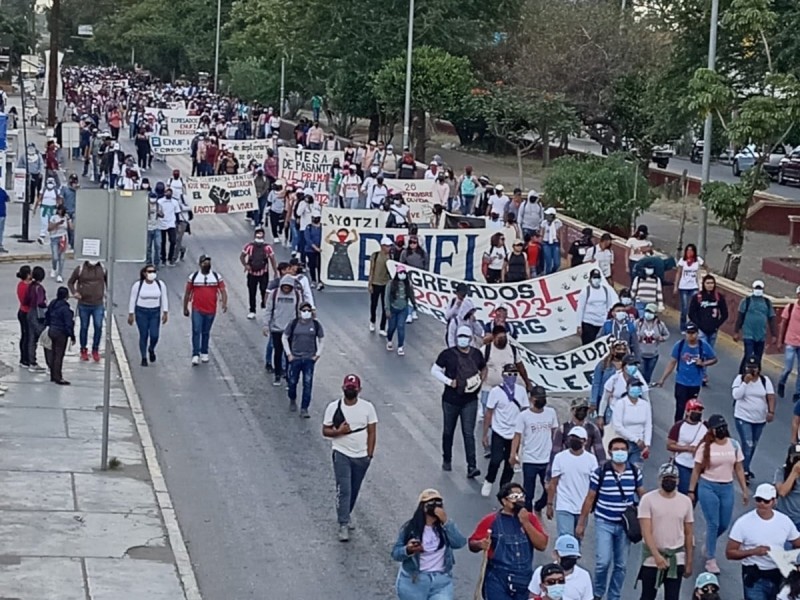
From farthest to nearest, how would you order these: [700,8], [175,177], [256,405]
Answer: [700,8]
[175,177]
[256,405]

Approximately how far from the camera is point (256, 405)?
59.9 feet

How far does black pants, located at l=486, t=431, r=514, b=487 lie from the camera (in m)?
14.4

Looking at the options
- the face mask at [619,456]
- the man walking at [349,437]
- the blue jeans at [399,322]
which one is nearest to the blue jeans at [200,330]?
the blue jeans at [399,322]

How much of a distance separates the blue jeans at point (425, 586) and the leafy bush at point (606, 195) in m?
22.3

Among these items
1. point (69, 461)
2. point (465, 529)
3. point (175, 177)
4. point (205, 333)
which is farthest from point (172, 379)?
point (175, 177)

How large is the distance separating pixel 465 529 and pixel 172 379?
6.71m

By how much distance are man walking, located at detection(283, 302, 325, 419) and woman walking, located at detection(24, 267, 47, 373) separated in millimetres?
3541

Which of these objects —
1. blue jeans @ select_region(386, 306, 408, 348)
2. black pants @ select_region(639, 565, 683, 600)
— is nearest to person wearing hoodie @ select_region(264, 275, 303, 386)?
blue jeans @ select_region(386, 306, 408, 348)

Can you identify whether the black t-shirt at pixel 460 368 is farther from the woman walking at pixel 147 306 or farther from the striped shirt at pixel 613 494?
the woman walking at pixel 147 306

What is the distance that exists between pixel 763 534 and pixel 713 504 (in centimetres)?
174

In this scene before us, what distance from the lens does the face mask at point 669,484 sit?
11094mm

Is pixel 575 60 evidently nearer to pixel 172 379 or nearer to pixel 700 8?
pixel 700 8

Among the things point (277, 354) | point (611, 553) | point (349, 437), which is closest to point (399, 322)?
point (277, 354)

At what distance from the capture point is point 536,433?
13.3 m
